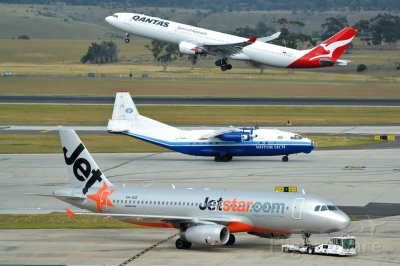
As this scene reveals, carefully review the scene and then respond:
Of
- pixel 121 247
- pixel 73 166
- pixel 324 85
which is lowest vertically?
pixel 121 247

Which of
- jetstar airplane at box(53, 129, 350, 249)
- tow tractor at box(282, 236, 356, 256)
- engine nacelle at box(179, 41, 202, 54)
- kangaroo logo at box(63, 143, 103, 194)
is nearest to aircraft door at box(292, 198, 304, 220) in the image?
jetstar airplane at box(53, 129, 350, 249)

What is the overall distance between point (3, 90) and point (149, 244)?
125011mm

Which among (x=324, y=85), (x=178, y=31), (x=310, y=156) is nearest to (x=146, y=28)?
(x=178, y=31)

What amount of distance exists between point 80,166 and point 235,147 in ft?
122

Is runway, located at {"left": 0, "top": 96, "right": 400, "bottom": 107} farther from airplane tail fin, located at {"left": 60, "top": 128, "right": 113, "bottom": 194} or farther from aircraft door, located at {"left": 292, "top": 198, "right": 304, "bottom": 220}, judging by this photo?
aircraft door, located at {"left": 292, "top": 198, "right": 304, "bottom": 220}

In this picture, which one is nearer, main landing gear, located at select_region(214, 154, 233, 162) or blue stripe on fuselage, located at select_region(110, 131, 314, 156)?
blue stripe on fuselage, located at select_region(110, 131, 314, 156)

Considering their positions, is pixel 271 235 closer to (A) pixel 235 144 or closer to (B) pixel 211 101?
(A) pixel 235 144

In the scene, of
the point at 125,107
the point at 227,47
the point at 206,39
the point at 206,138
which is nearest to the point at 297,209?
the point at 206,138

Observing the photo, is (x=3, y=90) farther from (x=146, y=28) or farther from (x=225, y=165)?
(x=225, y=165)

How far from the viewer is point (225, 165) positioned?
298ft

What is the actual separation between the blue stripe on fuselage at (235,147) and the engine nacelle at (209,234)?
39231mm

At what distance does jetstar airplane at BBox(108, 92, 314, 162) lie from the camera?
298 ft

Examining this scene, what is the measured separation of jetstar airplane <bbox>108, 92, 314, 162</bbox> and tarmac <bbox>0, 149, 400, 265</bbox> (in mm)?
1272

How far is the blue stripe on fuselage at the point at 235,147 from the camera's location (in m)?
90.8
